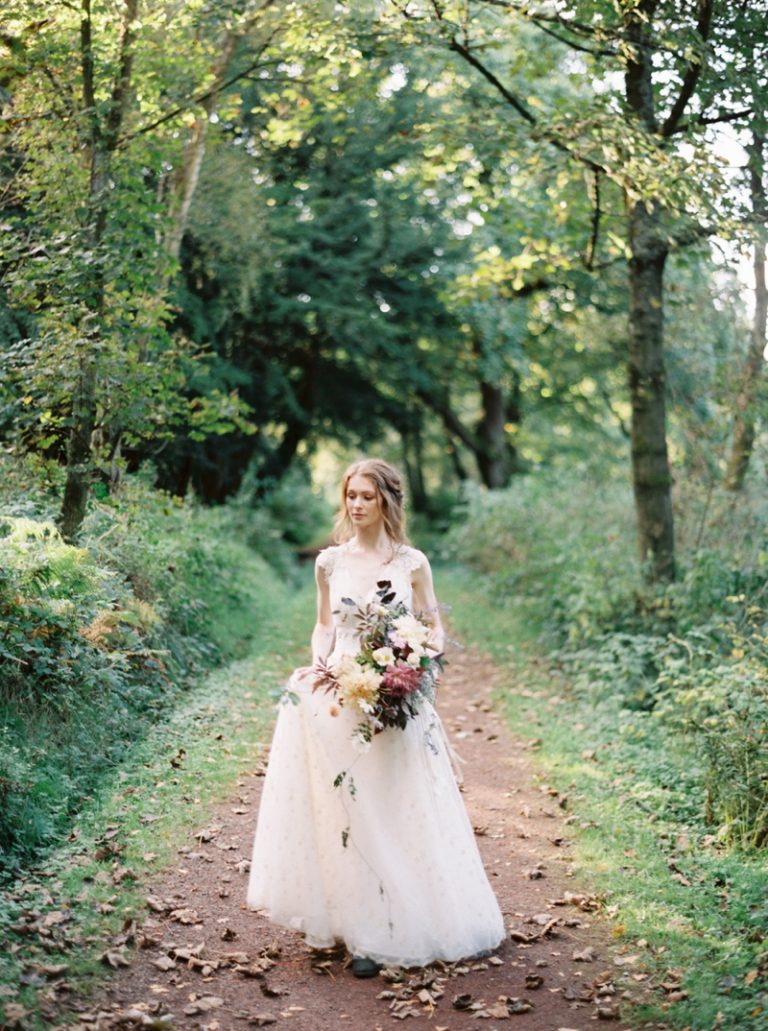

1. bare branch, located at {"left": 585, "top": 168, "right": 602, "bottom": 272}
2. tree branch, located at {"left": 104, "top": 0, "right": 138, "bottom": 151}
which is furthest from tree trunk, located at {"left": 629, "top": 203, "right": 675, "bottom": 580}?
tree branch, located at {"left": 104, "top": 0, "right": 138, "bottom": 151}

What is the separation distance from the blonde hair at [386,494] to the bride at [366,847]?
1093 millimetres

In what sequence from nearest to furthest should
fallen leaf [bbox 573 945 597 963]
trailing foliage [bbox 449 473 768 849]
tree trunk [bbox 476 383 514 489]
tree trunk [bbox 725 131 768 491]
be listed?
fallen leaf [bbox 573 945 597 963]
trailing foliage [bbox 449 473 768 849]
tree trunk [bbox 725 131 768 491]
tree trunk [bbox 476 383 514 489]

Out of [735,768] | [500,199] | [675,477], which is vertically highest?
[500,199]

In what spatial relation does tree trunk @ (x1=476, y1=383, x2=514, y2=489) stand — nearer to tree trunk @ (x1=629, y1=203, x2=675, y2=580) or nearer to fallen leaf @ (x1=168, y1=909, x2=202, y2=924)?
tree trunk @ (x1=629, y1=203, x2=675, y2=580)

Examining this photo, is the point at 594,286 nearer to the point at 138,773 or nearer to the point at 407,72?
the point at 407,72

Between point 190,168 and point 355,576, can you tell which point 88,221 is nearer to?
point 190,168

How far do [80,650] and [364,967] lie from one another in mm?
3642

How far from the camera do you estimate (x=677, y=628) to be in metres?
10.9

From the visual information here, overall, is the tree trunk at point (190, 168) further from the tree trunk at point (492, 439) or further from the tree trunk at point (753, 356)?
the tree trunk at point (492, 439)

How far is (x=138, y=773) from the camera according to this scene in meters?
7.59

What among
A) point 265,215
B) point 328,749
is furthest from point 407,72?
point 328,749

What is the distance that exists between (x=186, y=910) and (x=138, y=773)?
6.24ft

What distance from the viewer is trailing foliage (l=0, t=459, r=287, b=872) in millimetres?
6516

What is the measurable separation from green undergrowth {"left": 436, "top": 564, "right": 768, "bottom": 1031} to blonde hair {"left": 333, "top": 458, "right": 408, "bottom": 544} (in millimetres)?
1338
